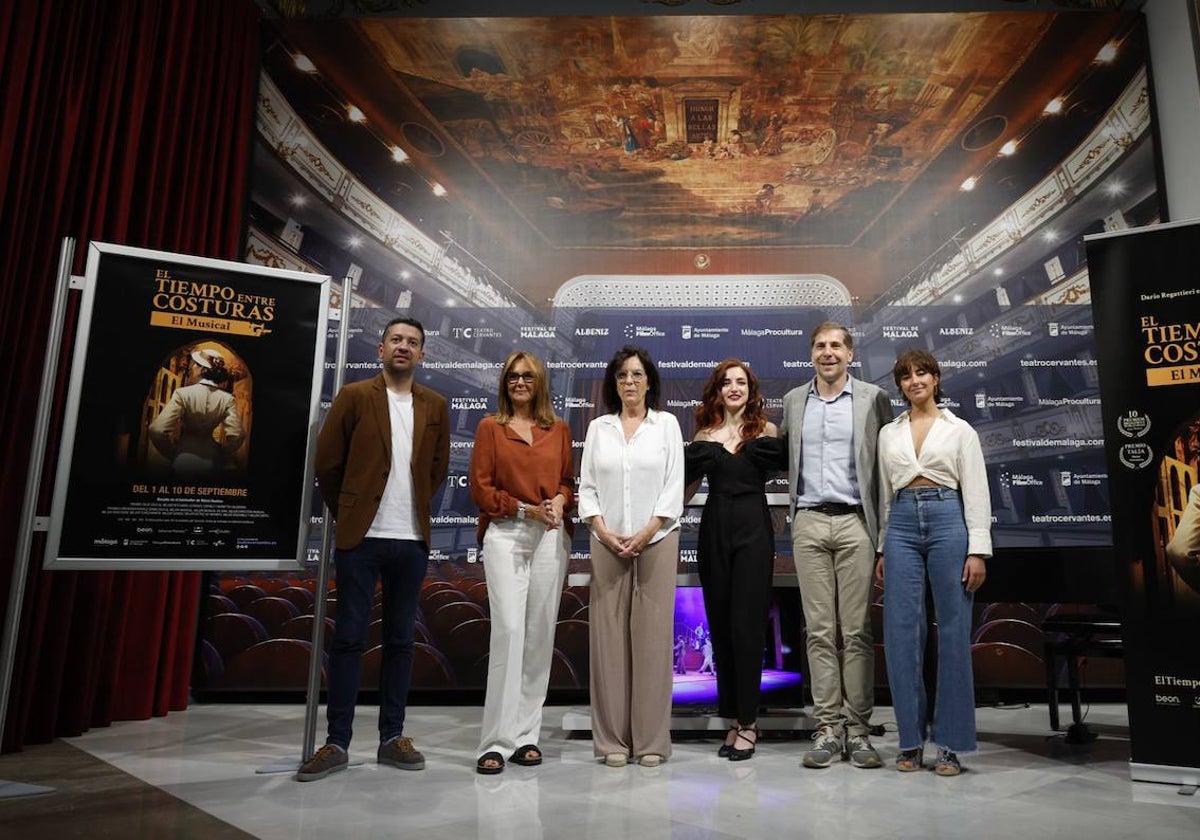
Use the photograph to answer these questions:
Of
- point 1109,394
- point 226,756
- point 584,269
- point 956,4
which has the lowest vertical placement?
point 226,756

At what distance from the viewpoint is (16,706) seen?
3.22 meters

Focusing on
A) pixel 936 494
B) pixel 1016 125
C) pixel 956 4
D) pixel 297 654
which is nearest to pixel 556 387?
pixel 297 654

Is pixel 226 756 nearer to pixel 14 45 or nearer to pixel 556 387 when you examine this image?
pixel 556 387

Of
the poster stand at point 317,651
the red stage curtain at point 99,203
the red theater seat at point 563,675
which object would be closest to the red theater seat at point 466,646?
the red theater seat at point 563,675

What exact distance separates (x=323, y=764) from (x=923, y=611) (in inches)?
92.5

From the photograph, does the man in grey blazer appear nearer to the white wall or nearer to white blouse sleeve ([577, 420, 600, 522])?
white blouse sleeve ([577, 420, 600, 522])

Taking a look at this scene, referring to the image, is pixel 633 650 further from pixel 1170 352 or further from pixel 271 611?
pixel 271 611

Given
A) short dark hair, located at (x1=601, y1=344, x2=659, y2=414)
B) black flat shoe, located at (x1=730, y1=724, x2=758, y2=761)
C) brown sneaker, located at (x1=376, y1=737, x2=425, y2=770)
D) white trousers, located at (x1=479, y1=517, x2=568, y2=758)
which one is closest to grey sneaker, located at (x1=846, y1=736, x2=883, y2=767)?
black flat shoe, located at (x1=730, y1=724, x2=758, y2=761)

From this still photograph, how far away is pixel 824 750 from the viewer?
290 centimetres

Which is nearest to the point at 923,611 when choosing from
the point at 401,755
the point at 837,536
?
the point at 837,536

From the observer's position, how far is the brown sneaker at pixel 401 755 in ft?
9.51

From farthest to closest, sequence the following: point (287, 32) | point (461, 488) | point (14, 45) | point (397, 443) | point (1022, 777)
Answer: point (287, 32) → point (461, 488) → point (14, 45) → point (397, 443) → point (1022, 777)

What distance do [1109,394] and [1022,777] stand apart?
1.51 m

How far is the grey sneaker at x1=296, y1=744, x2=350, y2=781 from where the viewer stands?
2.72 metres
